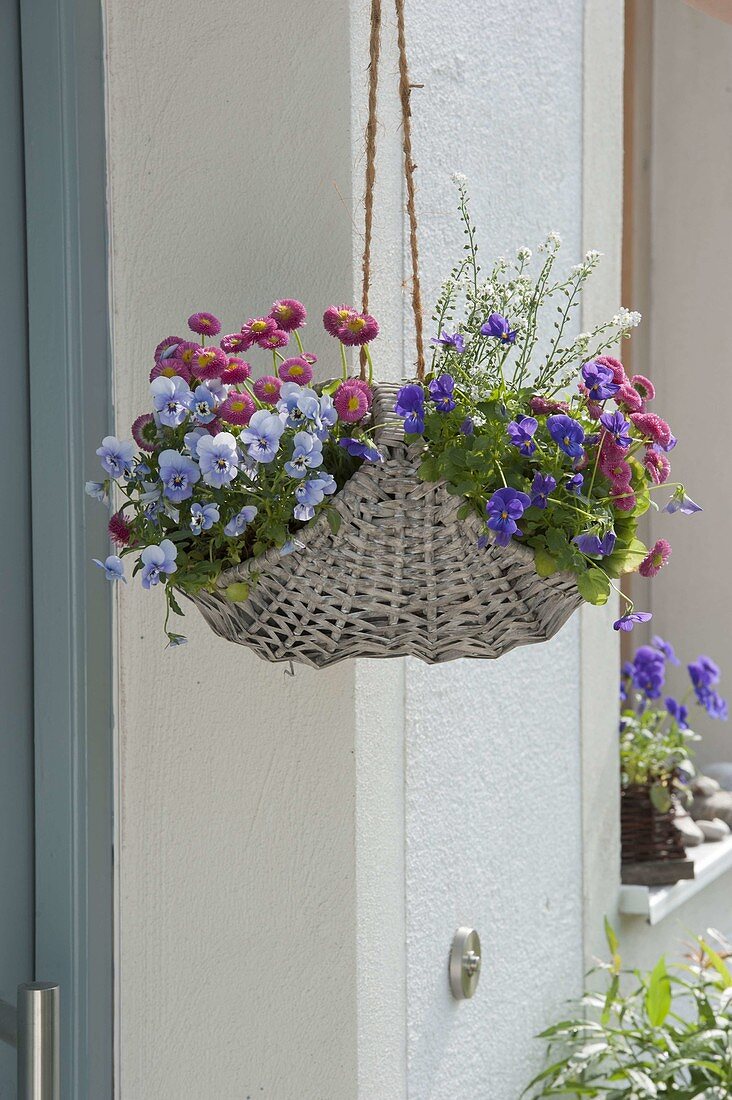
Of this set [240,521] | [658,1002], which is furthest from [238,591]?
[658,1002]

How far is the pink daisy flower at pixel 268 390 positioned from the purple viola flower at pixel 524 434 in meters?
0.20

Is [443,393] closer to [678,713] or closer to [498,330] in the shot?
[498,330]

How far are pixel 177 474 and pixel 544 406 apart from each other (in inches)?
12.4

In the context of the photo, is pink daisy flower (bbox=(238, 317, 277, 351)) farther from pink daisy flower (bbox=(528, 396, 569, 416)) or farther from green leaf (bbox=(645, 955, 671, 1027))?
green leaf (bbox=(645, 955, 671, 1027))

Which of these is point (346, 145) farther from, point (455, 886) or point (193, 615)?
point (455, 886)

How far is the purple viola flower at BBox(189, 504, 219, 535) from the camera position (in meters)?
1.03

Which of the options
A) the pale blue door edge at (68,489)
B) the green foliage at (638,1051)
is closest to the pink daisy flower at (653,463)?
the pale blue door edge at (68,489)

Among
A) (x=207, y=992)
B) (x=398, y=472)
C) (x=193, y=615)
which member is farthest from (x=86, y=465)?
(x=207, y=992)

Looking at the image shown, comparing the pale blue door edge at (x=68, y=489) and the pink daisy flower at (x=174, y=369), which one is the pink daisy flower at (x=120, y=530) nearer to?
the pink daisy flower at (x=174, y=369)

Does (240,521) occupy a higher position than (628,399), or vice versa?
(628,399)

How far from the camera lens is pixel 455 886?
1729 mm

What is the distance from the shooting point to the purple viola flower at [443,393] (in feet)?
3.43

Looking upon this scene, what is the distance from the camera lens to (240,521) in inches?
40.9

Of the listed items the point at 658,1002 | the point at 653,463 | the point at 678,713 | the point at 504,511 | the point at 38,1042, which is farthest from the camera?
the point at 678,713
